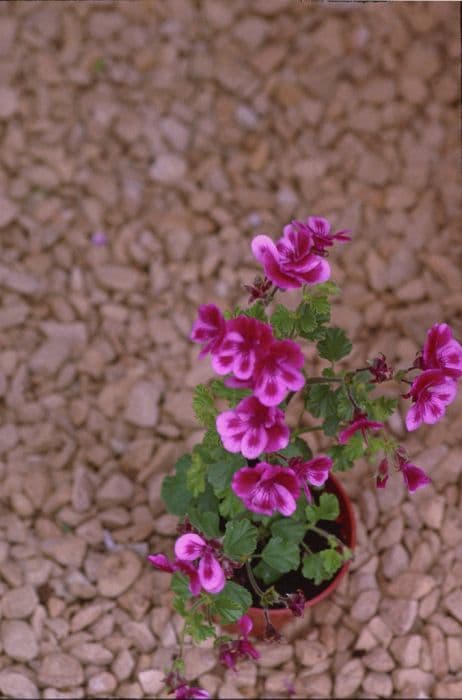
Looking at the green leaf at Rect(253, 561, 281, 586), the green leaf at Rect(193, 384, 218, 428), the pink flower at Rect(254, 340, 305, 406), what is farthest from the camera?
the green leaf at Rect(253, 561, 281, 586)

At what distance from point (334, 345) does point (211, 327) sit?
28 centimetres

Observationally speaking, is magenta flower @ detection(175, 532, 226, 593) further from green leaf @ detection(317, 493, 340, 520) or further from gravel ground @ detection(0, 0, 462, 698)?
gravel ground @ detection(0, 0, 462, 698)

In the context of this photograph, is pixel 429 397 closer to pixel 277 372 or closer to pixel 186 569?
pixel 277 372

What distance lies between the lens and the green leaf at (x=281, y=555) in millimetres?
1472

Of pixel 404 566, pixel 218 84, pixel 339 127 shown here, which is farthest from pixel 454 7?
pixel 404 566

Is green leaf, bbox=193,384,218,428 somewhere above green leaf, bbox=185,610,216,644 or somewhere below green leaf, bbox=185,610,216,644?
above

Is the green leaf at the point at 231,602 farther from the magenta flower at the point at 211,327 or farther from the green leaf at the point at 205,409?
the magenta flower at the point at 211,327

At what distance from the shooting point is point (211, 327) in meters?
1.22

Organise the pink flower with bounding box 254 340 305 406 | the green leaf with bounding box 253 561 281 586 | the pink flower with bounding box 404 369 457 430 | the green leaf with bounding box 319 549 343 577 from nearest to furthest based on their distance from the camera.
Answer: the pink flower with bounding box 254 340 305 406, the pink flower with bounding box 404 369 457 430, the green leaf with bounding box 319 549 343 577, the green leaf with bounding box 253 561 281 586

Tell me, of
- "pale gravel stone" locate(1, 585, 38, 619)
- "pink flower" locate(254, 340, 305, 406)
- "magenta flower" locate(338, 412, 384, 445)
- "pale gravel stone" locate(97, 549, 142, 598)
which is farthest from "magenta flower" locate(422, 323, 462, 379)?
"pale gravel stone" locate(1, 585, 38, 619)

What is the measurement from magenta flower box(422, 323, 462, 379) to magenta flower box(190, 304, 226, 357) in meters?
0.30

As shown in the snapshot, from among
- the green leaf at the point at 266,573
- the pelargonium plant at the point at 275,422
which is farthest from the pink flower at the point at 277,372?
the green leaf at the point at 266,573

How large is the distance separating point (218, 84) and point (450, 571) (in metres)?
1.49

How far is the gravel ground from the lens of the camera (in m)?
A: 1.77
